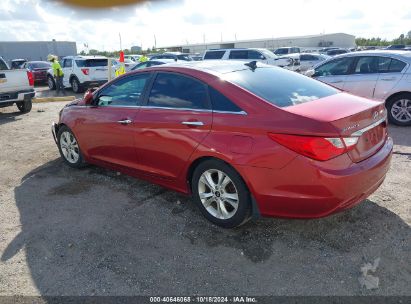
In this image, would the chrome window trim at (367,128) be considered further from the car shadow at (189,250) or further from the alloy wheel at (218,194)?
the alloy wheel at (218,194)

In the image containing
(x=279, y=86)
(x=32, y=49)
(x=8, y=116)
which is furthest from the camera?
(x=32, y=49)

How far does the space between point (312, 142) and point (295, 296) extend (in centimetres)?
115

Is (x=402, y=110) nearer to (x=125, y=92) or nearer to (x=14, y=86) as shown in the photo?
(x=125, y=92)

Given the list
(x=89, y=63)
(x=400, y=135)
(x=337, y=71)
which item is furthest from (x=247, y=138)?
(x=89, y=63)

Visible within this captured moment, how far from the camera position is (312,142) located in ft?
9.14

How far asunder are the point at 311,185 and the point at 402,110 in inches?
222

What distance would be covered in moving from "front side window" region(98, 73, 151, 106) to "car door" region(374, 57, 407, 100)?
548cm

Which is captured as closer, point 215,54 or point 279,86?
point 279,86

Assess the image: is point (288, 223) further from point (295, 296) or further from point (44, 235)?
point (44, 235)

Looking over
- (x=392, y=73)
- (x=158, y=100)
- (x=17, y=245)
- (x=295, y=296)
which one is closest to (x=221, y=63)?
(x=158, y=100)

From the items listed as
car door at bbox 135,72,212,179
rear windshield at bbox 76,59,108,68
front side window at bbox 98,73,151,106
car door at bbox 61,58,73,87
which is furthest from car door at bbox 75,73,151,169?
car door at bbox 61,58,73,87

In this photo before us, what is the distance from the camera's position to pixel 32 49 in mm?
51531

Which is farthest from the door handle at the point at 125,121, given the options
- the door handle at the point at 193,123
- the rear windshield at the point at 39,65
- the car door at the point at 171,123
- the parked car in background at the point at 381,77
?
the rear windshield at the point at 39,65

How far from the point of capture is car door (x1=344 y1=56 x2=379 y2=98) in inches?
301
